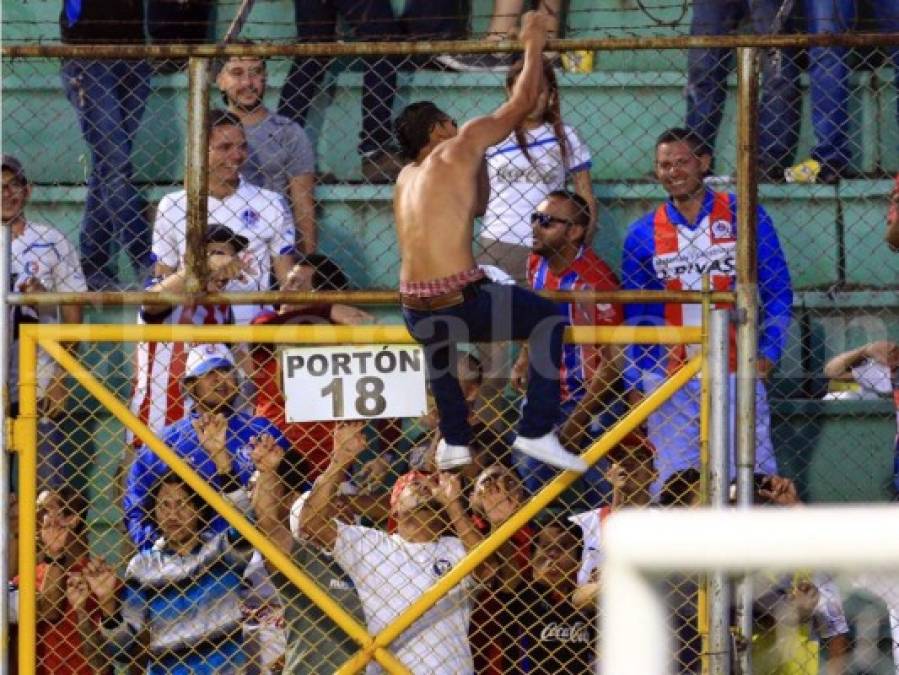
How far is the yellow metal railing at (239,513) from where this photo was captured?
593cm

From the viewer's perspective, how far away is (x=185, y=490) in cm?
630

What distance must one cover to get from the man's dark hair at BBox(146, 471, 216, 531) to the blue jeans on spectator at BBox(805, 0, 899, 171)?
10.7 feet

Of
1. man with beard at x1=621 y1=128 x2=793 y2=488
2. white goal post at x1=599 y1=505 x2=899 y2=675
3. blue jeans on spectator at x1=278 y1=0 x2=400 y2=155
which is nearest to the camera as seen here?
white goal post at x1=599 y1=505 x2=899 y2=675

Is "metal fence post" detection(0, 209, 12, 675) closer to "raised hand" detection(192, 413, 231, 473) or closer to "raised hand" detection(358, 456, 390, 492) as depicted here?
"raised hand" detection(192, 413, 231, 473)

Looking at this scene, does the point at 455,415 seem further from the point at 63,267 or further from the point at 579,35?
the point at 579,35

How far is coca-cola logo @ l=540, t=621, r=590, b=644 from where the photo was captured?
20.2ft

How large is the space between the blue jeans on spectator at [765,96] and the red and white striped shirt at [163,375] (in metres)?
2.36

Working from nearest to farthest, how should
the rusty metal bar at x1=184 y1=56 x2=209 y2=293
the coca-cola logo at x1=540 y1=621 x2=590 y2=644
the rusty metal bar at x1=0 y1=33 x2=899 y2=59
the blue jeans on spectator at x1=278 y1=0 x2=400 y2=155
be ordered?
the rusty metal bar at x1=0 y1=33 x2=899 y2=59 < the rusty metal bar at x1=184 y1=56 x2=209 y2=293 < the coca-cola logo at x1=540 y1=621 x2=590 y2=644 < the blue jeans on spectator at x1=278 y1=0 x2=400 y2=155

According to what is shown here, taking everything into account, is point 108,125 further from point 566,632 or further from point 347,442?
point 566,632

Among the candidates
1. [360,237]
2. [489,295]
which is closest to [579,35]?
[360,237]

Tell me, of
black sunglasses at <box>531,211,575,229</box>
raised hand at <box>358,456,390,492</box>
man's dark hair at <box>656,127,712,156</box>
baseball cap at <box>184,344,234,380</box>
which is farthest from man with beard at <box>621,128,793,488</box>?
baseball cap at <box>184,344,234,380</box>

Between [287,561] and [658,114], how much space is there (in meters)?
3.58

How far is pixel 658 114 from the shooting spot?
A: 8.55 metres

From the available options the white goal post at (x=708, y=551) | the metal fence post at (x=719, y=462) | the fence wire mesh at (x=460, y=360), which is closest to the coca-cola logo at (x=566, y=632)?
the fence wire mesh at (x=460, y=360)
